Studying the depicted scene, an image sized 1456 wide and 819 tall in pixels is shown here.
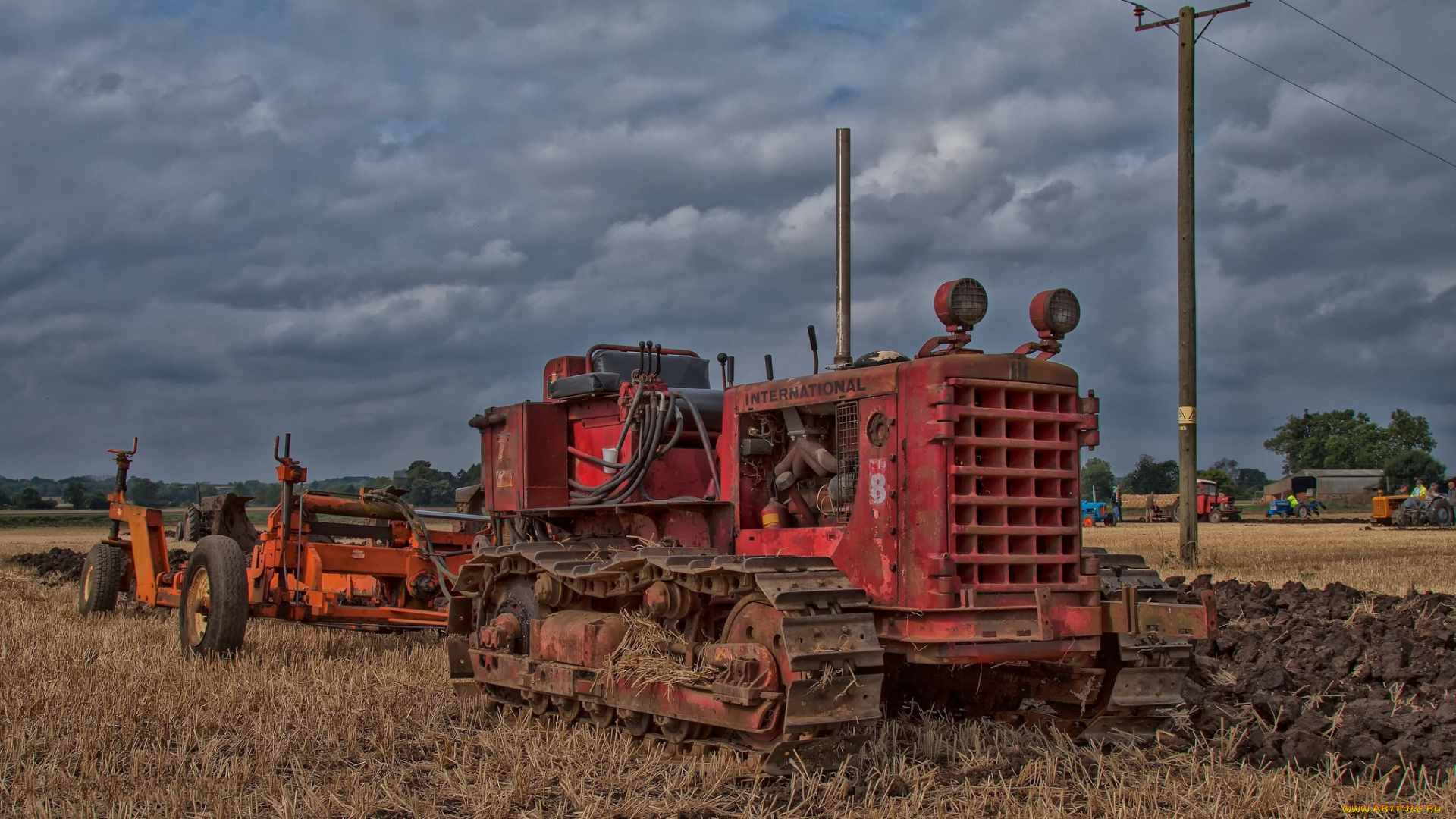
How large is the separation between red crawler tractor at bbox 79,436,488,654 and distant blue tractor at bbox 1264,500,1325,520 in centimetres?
5139

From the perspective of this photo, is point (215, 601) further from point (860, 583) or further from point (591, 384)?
point (860, 583)

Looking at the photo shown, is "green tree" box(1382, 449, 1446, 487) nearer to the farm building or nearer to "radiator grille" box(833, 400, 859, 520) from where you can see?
the farm building

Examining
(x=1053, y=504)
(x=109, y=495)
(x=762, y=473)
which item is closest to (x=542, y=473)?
(x=762, y=473)

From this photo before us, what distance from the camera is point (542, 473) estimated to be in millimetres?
10312

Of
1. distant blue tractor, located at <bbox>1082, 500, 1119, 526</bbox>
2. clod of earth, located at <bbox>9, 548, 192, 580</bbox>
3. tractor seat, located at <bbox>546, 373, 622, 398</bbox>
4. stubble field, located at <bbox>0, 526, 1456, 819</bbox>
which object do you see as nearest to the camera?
stubble field, located at <bbox>0, 526, 1456, 819</bbox>

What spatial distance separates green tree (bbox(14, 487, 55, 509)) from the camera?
7312cm

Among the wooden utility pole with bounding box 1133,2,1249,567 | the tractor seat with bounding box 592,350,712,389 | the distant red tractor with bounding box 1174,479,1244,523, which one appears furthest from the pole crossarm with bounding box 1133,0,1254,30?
the distant red tractor with bounding box 1174,479,1244,523

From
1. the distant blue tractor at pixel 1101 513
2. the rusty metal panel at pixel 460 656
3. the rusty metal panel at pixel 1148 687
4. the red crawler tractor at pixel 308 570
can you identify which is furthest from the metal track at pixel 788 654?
the distant blue tractor at pixel 1101 513

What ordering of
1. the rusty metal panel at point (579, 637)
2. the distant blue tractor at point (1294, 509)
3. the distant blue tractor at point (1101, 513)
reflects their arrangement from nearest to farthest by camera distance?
the rusty metal panel at point (579, 637), the distant blue tractor at point (1101, 513), the distant blue tractor at point (1294, 509)

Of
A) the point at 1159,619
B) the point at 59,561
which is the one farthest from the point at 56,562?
the point at 1159,619

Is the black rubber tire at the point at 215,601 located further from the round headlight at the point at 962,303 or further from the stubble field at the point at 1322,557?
the stubble field at the point at 1322,557

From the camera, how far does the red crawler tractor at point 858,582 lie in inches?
266

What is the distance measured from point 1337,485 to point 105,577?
3516 inches

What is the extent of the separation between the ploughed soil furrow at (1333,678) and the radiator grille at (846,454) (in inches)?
109
